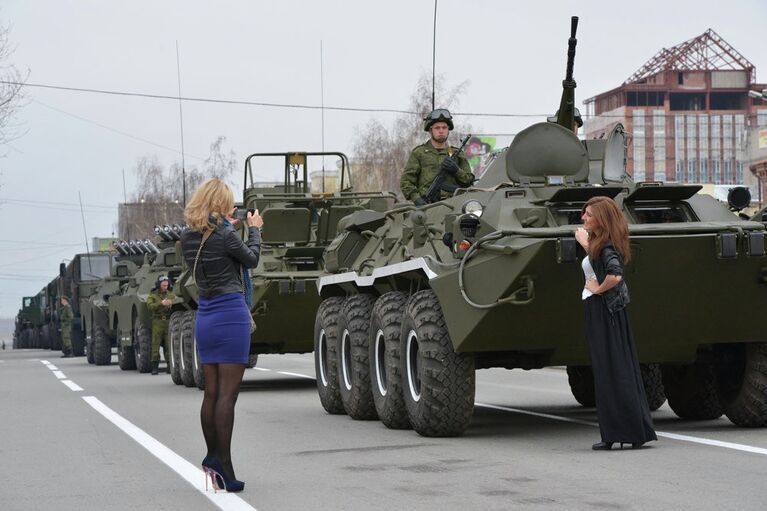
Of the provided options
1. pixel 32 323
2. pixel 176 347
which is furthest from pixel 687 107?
pixel 176 347

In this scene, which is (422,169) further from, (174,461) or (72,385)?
(72,385)

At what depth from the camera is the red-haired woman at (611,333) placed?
423 inches

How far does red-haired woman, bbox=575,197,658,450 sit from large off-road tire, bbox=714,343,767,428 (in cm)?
169

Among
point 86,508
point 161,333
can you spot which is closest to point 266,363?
point 161,333

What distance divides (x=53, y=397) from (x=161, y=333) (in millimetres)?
7627

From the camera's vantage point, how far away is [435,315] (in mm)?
12000

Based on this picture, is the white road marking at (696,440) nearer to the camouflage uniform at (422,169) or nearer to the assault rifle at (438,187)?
the assault rifle at (438,187)

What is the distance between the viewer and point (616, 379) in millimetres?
10758

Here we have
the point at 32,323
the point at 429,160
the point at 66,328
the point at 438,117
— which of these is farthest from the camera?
the point at 32,323

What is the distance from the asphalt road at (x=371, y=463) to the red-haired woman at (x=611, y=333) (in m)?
0.19

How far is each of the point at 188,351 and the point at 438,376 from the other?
35.0 ft

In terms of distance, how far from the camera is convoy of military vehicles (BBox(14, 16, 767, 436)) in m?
11.4

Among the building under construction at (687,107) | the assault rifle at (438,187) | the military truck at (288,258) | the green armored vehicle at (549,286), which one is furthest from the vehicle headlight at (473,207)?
the building under construction at (687,107)

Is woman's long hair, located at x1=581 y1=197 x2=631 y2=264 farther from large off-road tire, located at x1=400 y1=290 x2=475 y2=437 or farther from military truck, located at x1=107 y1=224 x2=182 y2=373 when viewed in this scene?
military truck, located at x1=107 y1=224 x2=182 y2=373
